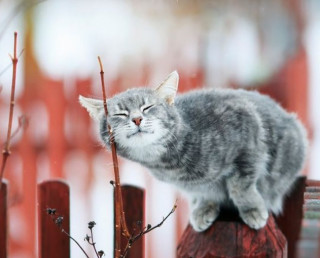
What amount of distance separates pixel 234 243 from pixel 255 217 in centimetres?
5

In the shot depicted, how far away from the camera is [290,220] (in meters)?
0.81

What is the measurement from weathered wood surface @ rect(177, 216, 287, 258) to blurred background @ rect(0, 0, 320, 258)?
0.23 meters

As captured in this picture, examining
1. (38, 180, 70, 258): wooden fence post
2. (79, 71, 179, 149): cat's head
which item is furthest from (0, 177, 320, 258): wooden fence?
(79, 71, 179, 149): cat's head

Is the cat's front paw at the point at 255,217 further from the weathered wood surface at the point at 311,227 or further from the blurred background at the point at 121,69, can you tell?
the blurred background at the point at 121,69

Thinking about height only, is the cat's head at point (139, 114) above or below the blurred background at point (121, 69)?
below

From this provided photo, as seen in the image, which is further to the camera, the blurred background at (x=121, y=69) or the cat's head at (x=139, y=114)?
the blurred background at (x=121, y=69)

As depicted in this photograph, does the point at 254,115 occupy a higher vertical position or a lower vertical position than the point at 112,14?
lower

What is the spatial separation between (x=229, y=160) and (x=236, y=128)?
44 millimetres

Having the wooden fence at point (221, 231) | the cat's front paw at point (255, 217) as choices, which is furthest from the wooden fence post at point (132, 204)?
the cat's front paw at point (255, 217)

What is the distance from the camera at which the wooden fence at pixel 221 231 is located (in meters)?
0.62

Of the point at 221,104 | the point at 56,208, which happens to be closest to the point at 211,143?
the point at 221,104

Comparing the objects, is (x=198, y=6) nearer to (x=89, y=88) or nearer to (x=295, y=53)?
(x=295, y=53)

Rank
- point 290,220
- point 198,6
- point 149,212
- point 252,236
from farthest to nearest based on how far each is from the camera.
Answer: point 198,6 → point 149,212 → point 290,220 → point 252,236

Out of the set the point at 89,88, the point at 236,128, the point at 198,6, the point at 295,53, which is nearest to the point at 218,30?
the point at 198,6
